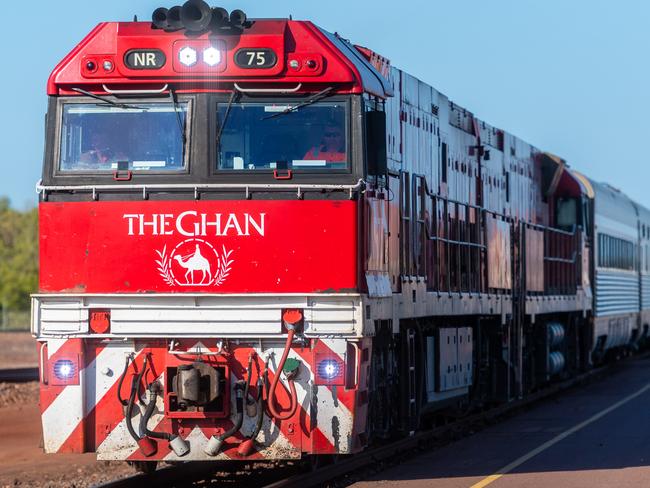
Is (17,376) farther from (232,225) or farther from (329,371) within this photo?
(329,371)

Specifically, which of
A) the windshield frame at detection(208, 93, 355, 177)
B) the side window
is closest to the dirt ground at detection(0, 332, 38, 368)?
the side window

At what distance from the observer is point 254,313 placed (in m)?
10.6

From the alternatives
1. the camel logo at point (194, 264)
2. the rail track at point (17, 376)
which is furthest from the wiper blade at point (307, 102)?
the rail track at point (17, 376)

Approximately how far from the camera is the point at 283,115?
10922 millimetres

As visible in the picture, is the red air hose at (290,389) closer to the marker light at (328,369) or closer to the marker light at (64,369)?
the marker light at (328,369)

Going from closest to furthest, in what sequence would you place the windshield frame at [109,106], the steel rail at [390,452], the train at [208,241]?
the train at [208,241]
the windshield frame at [109,106]
the steel rail at [390,452]

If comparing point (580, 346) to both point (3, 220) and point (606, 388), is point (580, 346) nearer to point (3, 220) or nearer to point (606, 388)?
point (606, 388)

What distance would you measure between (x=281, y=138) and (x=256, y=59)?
0.67 meters

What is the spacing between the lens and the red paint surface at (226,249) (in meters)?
10.7

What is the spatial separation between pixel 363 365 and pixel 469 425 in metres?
6.76

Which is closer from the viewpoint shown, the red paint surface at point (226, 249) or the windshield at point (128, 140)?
the red paint surface at point (226, 249)

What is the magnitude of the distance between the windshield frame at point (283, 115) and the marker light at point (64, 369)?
74.4 inches

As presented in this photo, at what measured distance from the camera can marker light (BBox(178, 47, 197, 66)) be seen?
430 inches

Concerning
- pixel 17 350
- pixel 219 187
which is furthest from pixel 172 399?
pixel 17 350
